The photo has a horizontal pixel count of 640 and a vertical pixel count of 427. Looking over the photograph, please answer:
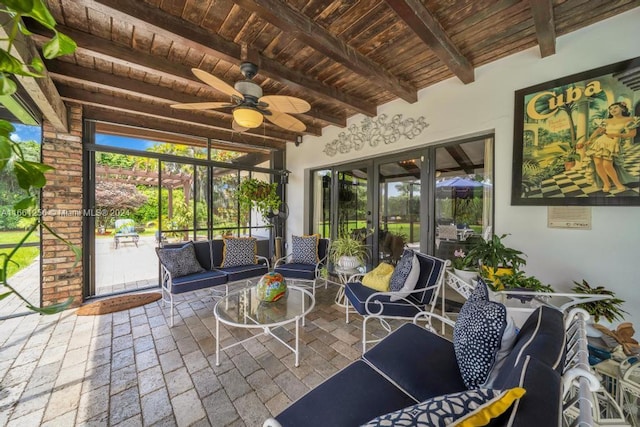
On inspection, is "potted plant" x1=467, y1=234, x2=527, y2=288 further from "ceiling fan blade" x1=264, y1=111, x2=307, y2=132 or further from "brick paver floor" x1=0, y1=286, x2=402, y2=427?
"ceiling fan blade" x1=264, y1=111, x2=307, y2=132

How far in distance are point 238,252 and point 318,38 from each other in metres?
2.92

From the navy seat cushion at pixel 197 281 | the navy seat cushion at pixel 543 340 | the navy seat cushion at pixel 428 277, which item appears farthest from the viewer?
the navy seat cushion at pixel 197 281

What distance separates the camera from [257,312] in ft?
7.72

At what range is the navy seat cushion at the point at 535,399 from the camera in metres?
0.63

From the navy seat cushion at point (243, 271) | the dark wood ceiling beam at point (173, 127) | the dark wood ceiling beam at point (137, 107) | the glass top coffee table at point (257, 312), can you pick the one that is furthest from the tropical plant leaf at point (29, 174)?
the dark wood ceiling beam at point (173, 127)

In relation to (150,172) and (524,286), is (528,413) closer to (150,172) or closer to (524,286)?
(524,286)

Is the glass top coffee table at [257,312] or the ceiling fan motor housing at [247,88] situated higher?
the ceiling fan motor housing at [247,88]

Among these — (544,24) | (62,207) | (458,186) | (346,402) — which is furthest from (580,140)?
(62,207)

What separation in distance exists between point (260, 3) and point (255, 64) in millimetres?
703

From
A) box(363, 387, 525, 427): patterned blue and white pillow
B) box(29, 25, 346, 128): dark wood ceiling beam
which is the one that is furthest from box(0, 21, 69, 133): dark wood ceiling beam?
box(363, 387, 525, 427): patterned blue and white pillow

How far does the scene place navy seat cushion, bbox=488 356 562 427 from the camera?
633 mm

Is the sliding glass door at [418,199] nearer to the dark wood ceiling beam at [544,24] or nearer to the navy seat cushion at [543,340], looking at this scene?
the dark wood ceiling beam at [544,24]

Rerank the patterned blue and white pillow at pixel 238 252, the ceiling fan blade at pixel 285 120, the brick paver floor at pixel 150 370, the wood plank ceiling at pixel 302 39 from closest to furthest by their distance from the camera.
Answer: the brick paver floor at pixel 150 370, the wood plank ceiling at pixel 302 39, the ceiling fan blade at pixel 285 120, the patterned blue and white pillow at pixel 238 252

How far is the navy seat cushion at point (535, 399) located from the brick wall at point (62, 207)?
14.9ft
